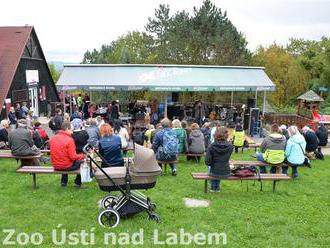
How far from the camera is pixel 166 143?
347 inches

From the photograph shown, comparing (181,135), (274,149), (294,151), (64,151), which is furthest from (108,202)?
(294,151)

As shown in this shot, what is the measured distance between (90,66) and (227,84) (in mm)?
6571

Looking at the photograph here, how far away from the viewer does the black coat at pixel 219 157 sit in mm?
7297

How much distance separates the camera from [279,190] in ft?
26.3

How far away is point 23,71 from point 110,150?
20528 mm

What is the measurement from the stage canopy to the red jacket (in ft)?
29.2

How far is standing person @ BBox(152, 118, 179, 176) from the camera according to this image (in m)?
8.80

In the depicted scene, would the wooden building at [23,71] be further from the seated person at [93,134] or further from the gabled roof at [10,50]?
the seated person at [93,134]

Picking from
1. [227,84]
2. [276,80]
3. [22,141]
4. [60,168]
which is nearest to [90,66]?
[227,84]

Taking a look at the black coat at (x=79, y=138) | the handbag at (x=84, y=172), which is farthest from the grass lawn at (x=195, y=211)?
the black coat at (x=79, y=138)

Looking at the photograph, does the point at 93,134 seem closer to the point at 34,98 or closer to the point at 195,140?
the point at 195,140

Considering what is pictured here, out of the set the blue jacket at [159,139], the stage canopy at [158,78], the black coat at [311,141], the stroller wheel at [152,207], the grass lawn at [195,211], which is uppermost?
the stage canopy at [158,78]

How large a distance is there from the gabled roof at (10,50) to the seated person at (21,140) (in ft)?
47.6

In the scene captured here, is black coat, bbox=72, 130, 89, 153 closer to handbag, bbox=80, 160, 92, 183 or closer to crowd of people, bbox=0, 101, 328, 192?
crowd of people, bbox=0, 101, 328, 192
